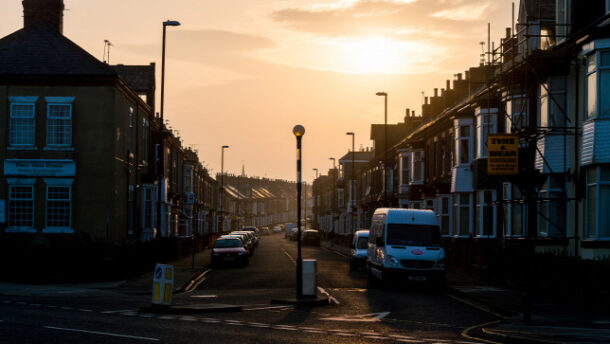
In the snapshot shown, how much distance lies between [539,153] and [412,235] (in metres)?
4.92

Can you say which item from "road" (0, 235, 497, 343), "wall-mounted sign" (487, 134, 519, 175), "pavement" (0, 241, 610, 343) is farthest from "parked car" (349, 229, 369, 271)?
"wall-mounted sign" (487, 134, 519, 175)

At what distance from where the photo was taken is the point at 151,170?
4719cm

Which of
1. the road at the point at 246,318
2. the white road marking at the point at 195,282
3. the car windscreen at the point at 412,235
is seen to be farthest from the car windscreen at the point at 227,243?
the car windscreen at the point at 412,235

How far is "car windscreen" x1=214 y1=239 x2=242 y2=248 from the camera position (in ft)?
135

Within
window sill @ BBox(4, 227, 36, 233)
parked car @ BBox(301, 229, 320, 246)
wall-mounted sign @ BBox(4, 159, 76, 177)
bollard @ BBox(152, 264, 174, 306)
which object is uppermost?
wall-mounted sign @ BBox(4, 159, 76, 177)

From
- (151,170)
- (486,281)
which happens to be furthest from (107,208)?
(486,281)

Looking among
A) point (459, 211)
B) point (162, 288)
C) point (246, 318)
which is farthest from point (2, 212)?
point (459, 211)

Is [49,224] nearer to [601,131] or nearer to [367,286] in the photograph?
[367,286]

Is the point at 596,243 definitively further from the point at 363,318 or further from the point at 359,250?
the point at 359,250

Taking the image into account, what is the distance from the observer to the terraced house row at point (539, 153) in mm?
22750

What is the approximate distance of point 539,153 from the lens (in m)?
25.8

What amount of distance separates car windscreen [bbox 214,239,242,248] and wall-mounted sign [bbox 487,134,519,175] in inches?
788

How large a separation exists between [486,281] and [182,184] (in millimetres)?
40244

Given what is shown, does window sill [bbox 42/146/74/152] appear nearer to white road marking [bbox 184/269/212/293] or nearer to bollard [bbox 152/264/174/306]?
white road marking [bbox 184/269/212/293]
